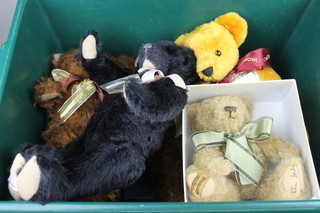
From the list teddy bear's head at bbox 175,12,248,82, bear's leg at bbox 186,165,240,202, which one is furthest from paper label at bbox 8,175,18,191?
teddy bear's head at bbox 175,12,248,82

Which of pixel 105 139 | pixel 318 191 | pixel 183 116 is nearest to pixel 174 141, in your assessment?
pixel 183 116

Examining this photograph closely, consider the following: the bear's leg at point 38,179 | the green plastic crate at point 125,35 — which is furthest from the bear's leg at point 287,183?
the bear's leg at point 38,179

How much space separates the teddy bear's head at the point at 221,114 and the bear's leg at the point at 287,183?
115mm

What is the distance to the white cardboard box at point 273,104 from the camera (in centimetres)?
67

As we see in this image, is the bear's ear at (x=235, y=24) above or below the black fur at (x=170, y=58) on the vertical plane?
above

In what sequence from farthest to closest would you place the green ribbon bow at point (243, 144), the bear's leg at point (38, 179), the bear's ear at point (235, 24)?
the bear's ear at point (235, 24), the green ribbon bow at point (243, 144), the bear's leg at point (38, 179)

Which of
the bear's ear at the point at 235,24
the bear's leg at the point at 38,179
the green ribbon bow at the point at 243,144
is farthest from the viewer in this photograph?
the bear's ear at the point at 235,24

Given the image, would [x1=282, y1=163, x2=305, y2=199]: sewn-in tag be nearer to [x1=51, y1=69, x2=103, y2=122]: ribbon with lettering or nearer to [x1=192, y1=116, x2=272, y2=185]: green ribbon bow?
[x1=192, y1=116, x2=272, y2=185]: green ribbon bow

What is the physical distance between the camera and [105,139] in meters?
0.60

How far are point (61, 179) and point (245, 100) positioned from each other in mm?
Result: 404

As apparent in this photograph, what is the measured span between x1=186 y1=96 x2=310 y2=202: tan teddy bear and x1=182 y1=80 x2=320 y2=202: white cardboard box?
18 millimetres

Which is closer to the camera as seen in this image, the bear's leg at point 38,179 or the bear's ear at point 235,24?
the bear's leg at point 38,179

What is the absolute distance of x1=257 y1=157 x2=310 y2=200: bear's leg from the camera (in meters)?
0.58

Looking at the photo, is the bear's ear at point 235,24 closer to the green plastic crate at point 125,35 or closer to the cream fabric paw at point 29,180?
the green plastic crate at point 125,35
